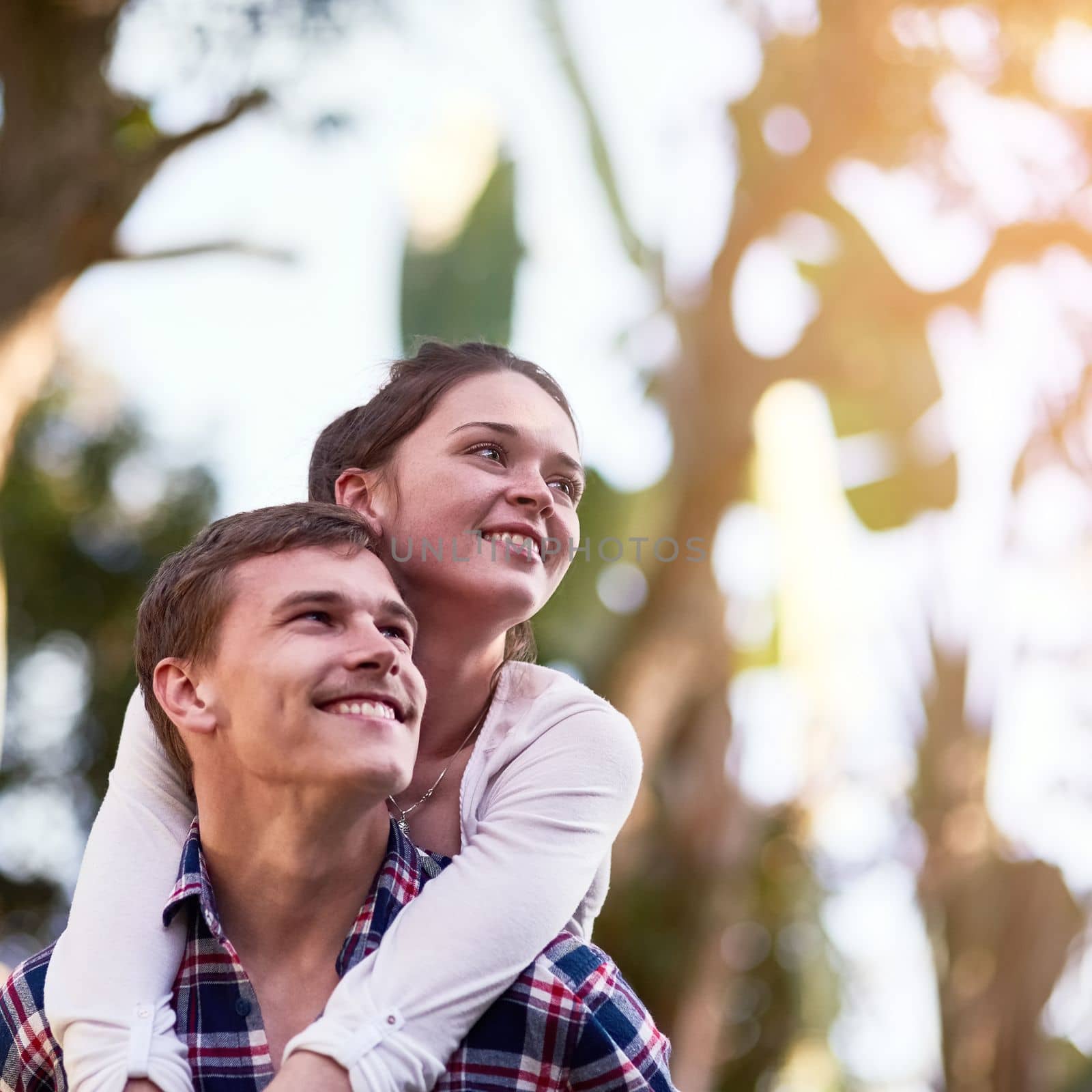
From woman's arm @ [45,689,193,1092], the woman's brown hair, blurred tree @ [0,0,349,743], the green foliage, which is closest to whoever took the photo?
woman's arm @ [45,689,193,1092]

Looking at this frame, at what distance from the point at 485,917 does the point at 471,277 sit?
888cm

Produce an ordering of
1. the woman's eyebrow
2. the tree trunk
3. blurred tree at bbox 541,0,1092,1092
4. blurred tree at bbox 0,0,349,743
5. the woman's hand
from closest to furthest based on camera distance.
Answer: the woman's hand
the woman's eyebrow
blurred tree at bbox 0,0,349,743
blurred tree at bbox 541,0,1092,1092
the tree trunk

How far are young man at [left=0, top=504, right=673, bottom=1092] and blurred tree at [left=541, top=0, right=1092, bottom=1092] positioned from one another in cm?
673

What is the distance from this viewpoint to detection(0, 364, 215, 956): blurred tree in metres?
11.2

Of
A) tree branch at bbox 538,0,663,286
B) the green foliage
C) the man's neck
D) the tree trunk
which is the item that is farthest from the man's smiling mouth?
the tree trunk

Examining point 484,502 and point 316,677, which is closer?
point 316,677

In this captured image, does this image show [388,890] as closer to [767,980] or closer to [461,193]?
[461,193]

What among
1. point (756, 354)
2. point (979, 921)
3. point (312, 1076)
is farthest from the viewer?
point (979, 921)

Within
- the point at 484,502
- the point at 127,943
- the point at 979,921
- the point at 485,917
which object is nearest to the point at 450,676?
the point at 484,502

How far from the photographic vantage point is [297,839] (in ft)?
5.72

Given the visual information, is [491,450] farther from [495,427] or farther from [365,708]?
[365,708]

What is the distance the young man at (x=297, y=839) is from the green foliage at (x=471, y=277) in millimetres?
7915

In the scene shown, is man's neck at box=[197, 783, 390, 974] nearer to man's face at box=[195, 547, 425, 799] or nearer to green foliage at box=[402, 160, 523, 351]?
man's face at box=[195, 547, 425, 799]

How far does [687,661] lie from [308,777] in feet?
25.9
